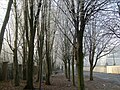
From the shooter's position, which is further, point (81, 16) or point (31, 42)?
point (31, 42)

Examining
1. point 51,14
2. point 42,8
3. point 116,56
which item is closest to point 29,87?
point 42,8

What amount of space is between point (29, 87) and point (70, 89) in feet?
13.1

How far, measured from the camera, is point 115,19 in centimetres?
1919

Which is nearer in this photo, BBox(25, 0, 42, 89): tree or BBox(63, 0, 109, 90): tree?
BBox(63, 0, 109, 90): tree

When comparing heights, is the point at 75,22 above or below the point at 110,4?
below

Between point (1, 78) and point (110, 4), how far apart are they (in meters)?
15.8

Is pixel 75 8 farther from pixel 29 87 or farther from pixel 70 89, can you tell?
pixel 70 89

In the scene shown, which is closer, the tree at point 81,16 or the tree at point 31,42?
the tree at point 81,16

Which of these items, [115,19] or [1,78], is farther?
[1,78]

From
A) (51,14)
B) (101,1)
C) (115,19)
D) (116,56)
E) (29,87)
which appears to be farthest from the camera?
(116,56)

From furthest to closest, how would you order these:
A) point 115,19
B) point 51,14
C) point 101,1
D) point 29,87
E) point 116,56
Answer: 1. point 116,56
2. point 51,14
3. point 115,19
4. point 29,87
5. point 101,1

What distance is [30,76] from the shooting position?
17797mm

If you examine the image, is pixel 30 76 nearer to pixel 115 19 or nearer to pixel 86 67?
pixel 115 19

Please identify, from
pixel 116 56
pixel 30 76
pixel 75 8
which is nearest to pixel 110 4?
pixel 75 8
